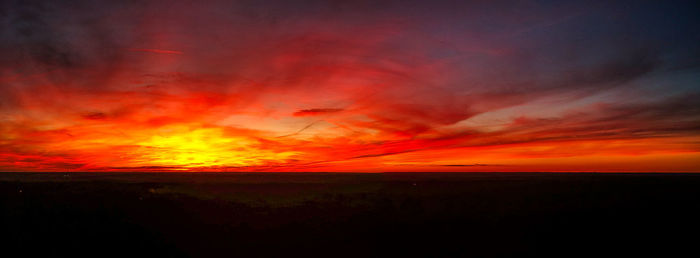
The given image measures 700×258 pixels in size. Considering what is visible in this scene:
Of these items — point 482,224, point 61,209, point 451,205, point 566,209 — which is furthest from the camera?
point 451,205

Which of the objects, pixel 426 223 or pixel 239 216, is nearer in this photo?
pixel 426 223

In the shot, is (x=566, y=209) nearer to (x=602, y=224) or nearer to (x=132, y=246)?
(x=602, y=224)

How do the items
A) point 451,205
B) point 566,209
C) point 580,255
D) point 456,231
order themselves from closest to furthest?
point 580,255 → point 456,231 → point 566,209 → point 451,205

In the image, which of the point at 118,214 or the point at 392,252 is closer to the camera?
the point at 392,252

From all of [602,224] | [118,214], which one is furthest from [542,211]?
[118,214]

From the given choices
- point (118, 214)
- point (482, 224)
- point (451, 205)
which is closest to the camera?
point (482, 224)

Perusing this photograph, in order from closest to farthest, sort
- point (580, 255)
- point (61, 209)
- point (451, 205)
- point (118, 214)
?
point (580, 255), point (118, 214), point (61, 209), point (451, 205)

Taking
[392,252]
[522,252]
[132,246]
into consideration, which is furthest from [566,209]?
[132,246]

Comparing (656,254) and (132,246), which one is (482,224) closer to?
(656,254)
